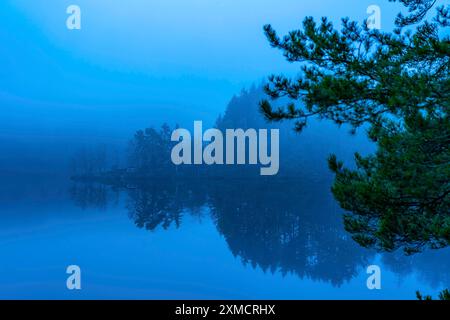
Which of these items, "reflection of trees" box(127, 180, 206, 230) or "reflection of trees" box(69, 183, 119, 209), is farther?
"reflection of trees" box(69, 183, 119, 209)

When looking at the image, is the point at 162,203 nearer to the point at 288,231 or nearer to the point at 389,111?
the point at 288,231

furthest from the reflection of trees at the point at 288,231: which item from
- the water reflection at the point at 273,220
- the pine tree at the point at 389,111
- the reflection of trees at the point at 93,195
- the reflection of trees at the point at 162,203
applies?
the pine tree at the point at 389,111

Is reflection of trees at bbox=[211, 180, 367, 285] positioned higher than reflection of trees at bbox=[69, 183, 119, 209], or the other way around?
reflection of trees at bbox=[69, 183, 119, 209]

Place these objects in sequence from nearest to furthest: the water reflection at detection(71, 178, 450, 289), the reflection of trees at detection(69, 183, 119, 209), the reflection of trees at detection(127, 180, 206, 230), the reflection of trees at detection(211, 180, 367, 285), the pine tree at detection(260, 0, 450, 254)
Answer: the pine tree at detection(260, 0, 450, 254) → the water reflection at detection(71, 178, 450, 289) → the reflection of trees at detection(211, 180, 367, 285) → the reflection of trees at detection(127, 180, 206, 230) → the reflection of trees at detection(69, 183, 119, 209)

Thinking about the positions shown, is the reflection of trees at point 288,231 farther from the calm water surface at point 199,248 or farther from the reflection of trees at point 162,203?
the reflection of trees at point 162,203

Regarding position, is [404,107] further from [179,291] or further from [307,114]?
[179,291]

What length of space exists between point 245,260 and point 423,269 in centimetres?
1356

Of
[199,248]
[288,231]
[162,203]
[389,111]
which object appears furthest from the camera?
[162,203]

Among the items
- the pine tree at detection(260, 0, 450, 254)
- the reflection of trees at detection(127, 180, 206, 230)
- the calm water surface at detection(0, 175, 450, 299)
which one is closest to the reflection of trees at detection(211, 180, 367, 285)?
the calm water surface at detection(0, 175, 450, 299)

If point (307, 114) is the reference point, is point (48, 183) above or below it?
above

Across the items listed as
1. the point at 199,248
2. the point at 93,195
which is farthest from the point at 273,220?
the point at 93,195

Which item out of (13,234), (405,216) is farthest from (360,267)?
(13,234)

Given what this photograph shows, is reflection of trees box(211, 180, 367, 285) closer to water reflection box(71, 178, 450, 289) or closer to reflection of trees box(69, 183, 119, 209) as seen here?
water reflection box(71, 178, 450, 289)
